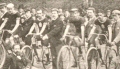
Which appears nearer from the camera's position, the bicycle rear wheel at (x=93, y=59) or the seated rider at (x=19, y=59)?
the seated rider at (x=19, y=59)

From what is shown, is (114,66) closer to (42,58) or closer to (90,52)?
(90,52)

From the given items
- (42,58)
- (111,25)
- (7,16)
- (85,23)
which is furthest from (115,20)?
(7,16)

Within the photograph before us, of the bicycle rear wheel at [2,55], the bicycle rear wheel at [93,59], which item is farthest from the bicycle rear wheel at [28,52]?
the bicycle rear wheel at [93,59]

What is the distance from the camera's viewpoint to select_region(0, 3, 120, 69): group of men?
31.1 ft

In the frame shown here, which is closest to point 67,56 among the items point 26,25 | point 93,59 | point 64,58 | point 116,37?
point 64,58

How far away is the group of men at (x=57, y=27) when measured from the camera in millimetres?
9492

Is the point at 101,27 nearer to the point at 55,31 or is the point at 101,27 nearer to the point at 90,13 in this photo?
the point at 90,13

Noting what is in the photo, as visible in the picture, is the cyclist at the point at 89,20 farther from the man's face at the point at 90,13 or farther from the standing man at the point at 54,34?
the standing man at the point at 54,34

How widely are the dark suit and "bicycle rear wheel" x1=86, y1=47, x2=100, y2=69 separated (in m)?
0.87

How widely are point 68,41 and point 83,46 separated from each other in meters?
0.40

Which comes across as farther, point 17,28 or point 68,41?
point 17,28

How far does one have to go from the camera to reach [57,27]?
10.0 metres

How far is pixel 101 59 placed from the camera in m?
9.98

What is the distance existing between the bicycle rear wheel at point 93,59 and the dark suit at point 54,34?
872mm
